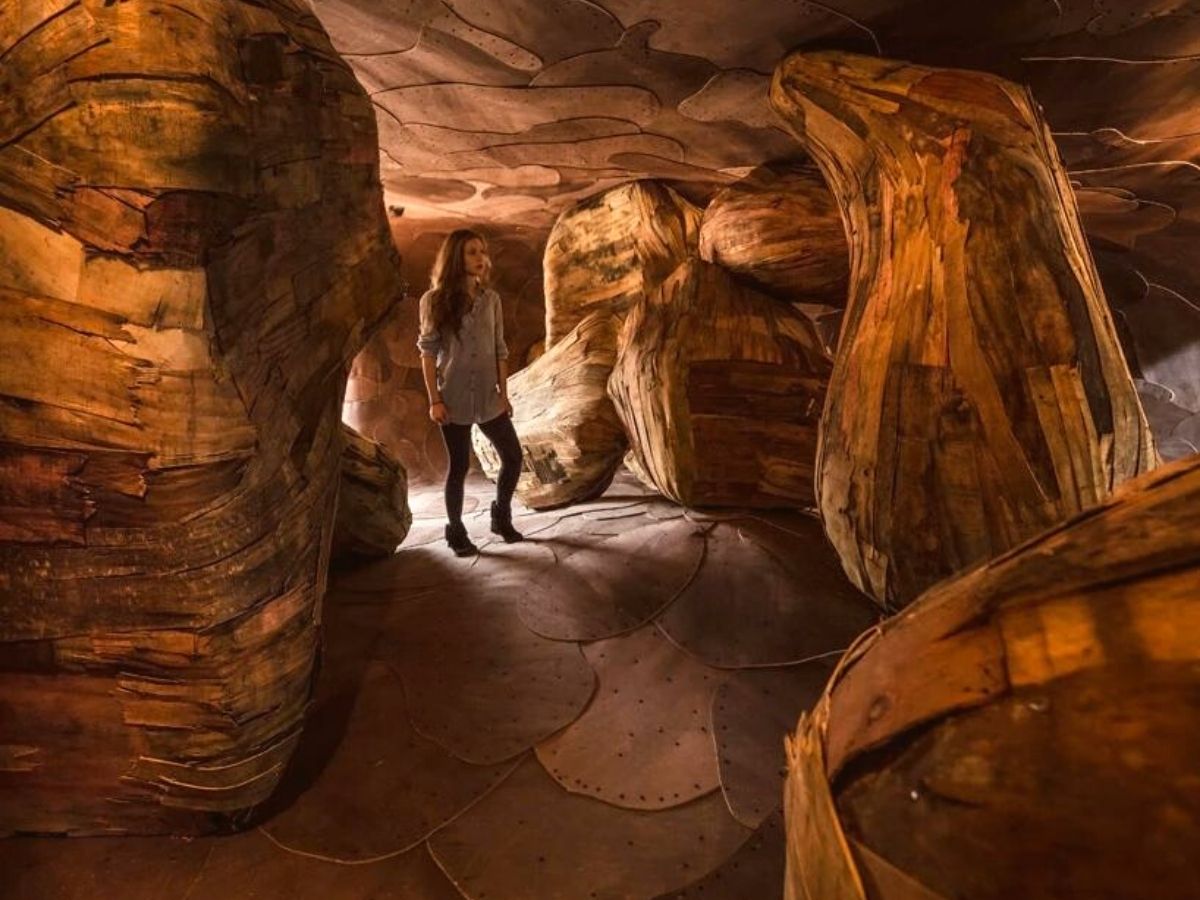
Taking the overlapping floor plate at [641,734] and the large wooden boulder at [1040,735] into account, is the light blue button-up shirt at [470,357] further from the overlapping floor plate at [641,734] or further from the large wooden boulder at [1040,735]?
the large wooden boulder at [1040,735]

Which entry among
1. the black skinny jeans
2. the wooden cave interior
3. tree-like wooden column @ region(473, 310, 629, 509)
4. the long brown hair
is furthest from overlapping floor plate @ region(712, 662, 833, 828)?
the long brown hair

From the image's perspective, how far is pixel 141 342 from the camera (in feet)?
4.52

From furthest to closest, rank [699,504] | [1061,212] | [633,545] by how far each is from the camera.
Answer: [699,504]
[633,545]
[1061,212]

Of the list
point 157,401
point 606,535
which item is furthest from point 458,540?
point 157,401

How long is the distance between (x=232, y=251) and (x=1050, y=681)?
1.69 metres

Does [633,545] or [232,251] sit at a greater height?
[232,251]

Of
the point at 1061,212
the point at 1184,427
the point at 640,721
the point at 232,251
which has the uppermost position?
the point at 1061,212

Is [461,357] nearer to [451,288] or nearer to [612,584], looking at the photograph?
[451,288]

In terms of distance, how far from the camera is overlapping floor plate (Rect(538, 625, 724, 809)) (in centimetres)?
175

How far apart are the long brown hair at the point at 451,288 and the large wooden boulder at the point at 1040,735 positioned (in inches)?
102

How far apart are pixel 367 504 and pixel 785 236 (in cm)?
Answer: 238

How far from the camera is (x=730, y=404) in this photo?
303cm

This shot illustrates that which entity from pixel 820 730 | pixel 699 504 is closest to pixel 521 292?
pixel 699 504

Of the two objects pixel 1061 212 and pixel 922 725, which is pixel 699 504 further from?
pixel 922 725
